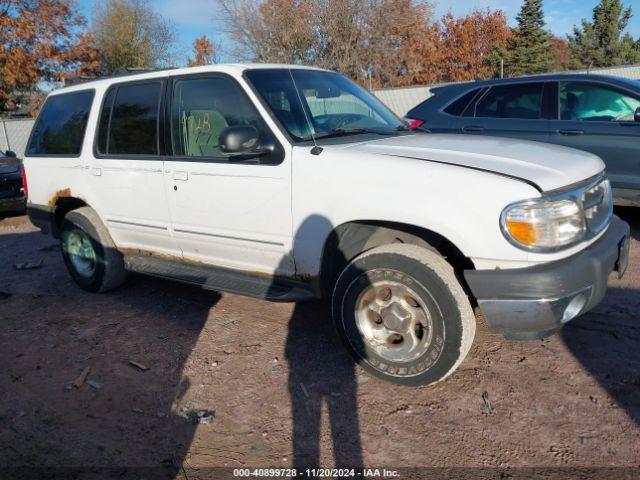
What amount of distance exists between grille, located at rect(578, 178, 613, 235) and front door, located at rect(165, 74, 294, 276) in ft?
5.72

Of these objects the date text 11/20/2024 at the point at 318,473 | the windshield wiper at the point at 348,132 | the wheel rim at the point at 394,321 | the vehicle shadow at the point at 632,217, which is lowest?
the date text 11/20/2024 at the point at 318,473

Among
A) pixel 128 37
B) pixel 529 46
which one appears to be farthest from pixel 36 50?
pixel 529 46

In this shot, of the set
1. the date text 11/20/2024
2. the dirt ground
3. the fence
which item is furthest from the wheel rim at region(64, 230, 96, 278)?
the fence

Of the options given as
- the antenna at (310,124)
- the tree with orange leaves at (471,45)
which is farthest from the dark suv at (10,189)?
the tree with orange leaves at (471,45)

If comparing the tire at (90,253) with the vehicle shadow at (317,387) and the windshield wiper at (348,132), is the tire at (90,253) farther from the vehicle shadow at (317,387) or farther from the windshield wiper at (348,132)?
the windshield wiper at (348,132)

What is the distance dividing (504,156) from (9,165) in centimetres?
933

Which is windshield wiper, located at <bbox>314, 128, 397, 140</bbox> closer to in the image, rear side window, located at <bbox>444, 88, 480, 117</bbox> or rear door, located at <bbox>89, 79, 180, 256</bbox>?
rear door, located at <bbox>89, 79, 180, 256</bbox>

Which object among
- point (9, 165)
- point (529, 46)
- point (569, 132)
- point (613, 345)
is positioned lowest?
point (613, 345)

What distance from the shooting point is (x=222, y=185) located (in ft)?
12.2

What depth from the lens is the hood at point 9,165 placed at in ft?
30.9

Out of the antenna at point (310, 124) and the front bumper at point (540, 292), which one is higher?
the antenna at point (310, 124)

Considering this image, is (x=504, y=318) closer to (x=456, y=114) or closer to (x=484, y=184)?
(x=484, y=184)

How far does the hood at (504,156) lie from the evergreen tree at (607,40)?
54033 millimetres

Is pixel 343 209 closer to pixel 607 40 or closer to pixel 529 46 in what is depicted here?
pixel 529 46
